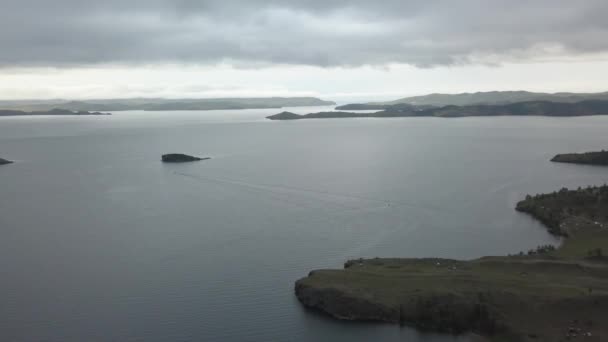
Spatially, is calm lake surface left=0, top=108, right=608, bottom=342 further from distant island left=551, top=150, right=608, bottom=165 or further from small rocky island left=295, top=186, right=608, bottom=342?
distant island left=551, top=150, right=608, bottom=165

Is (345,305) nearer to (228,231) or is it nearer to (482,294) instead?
(482,294)

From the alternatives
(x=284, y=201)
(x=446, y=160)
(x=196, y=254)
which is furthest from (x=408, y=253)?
(x=446, y=160)

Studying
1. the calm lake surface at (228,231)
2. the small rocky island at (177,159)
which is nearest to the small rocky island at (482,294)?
the calm lake surface at (228,231)

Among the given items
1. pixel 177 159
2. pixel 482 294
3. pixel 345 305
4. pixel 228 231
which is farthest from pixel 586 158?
pixel 345 305

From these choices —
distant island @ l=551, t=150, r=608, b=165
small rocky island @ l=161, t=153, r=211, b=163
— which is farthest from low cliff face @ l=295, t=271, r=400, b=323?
distant island @ l=551, t=150, r=608, b=165

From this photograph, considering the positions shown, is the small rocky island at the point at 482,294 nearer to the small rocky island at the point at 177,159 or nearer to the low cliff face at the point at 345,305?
the low cliff face at the point at 345,305

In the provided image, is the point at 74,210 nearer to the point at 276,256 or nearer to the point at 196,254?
the point at 196,254
